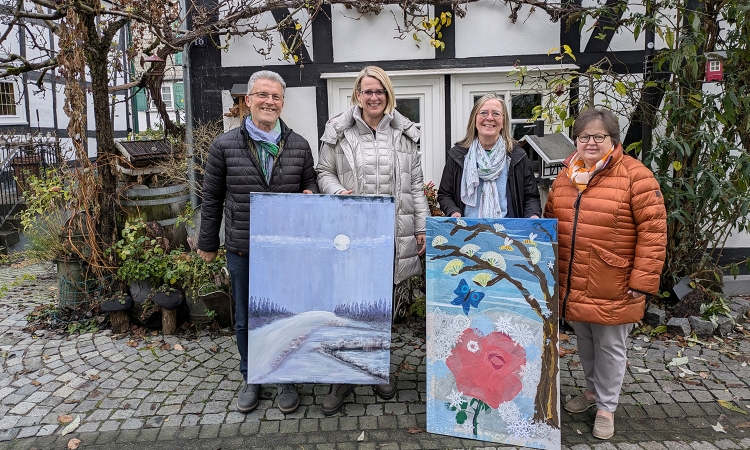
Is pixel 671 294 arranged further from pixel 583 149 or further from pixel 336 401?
pixel 336 401

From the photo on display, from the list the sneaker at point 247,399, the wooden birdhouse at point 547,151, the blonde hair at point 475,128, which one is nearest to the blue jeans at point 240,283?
the sneaker at point 247,399

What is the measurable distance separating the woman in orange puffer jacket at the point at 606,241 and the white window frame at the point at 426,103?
2891 mm

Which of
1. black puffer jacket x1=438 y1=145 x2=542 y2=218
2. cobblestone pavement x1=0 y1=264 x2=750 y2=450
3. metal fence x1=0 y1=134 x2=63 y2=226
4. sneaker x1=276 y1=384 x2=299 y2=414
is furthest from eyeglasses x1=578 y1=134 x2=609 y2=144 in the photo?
metal fence x1=0 y1=134 x2=63 y2=226

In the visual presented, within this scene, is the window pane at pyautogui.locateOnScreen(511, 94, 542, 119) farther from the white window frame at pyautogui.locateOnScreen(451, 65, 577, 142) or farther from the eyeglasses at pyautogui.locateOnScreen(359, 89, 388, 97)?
the eyeglasses at pyautogui.locateOnScreen(359, 89, 388, 97)

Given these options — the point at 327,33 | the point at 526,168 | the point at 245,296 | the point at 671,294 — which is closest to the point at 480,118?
the point at 526,168

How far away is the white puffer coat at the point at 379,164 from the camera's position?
3.01m

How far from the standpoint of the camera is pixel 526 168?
3021 mm

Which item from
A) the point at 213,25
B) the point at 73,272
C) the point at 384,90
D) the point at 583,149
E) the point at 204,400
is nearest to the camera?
the point at 583,149

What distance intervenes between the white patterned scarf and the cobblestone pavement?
1232 mm

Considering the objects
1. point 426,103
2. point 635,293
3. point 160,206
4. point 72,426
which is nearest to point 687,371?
point 635,293

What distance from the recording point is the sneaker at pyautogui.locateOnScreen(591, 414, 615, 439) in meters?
2.80

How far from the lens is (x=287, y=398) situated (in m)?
3.12

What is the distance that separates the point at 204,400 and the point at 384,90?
216 centimetres

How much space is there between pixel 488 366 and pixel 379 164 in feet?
4.05
